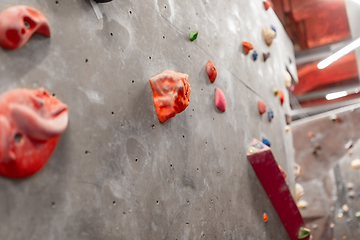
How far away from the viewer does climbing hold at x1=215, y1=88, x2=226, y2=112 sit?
187 centimetres

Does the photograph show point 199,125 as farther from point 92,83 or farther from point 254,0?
point 254,0

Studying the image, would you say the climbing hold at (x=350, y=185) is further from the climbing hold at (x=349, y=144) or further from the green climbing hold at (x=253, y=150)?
the green climbing hold at (x=253, y=150)

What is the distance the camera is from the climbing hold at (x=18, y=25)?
0.79 m

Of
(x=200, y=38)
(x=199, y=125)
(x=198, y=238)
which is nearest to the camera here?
(x=198, y=238)

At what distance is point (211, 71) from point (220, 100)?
193mm

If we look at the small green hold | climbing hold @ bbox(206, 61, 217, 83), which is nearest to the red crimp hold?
climbing hold @ bbox(206, 61, 217, 83)

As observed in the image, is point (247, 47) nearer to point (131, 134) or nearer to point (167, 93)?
point (167, 93)

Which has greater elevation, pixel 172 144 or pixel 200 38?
pixel 200 38

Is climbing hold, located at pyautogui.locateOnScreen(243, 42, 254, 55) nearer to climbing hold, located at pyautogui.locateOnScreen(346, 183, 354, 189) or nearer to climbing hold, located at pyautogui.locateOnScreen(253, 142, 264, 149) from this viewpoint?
climbing hold, located at pyautogui.locateOnScreen(253, 142, 264, 149)

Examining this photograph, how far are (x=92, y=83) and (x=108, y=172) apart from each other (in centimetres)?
31

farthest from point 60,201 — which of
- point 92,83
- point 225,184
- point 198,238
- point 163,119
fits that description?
point 225,184

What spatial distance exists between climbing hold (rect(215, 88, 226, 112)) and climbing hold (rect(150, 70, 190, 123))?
572 mm

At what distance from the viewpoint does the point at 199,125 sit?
1674mm

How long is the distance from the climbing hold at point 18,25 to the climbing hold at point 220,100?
3.84 feet
